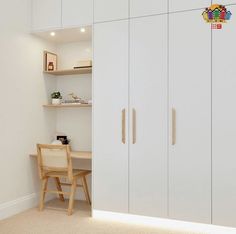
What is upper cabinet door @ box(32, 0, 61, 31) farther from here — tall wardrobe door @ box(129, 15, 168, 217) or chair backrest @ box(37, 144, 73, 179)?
chair backrest @ box(37, 144, 73, 179)

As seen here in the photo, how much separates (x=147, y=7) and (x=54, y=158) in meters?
2.04

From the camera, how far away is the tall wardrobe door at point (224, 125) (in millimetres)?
2975

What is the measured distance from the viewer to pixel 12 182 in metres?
3.64

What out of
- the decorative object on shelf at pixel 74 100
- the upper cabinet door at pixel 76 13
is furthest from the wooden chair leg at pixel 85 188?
the upper cabinet door at pixel 76 13

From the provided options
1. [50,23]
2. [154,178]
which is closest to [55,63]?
[50,23]

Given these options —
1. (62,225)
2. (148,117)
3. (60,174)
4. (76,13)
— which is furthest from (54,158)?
(76,13)

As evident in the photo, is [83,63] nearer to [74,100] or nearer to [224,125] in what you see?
[74,100]

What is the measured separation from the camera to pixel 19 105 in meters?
3.77

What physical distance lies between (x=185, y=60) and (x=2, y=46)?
209 cm

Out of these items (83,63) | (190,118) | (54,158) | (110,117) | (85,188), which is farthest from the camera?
(83,63)

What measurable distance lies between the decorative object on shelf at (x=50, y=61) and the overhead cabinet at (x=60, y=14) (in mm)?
421

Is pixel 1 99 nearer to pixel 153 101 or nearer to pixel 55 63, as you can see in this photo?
pixel 55 63

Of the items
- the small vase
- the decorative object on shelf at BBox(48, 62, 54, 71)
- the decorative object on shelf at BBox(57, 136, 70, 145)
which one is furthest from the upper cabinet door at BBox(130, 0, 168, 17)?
the decorative object on shelf at BBox(57, 136, 70, 145)

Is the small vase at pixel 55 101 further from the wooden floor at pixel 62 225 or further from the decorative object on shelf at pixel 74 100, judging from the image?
the wooden floor at pixel 62 225
